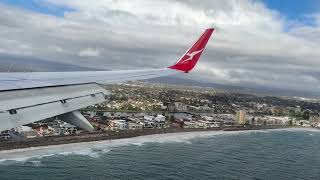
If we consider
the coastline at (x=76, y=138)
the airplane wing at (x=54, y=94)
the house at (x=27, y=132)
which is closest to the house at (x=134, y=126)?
the coastline at (x=76, y=138)

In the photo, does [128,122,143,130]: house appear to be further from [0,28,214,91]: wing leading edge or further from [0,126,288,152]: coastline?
[0,28,214,91]: wing leading edge

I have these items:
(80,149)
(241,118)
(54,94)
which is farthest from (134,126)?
(54,94)

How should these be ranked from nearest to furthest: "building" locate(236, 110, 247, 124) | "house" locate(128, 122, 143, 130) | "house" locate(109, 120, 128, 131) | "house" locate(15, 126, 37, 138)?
"house" locate(15, 126, 37, 138)
"house" locate(109, 120, 128, 131)
"house" locate(128, 122, 143, 130)
"building" locate(236, 110, 247, 124)

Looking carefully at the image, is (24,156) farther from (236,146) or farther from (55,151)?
(236,146)

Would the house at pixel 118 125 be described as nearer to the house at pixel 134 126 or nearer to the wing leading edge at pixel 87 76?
the house at pixel 134 126

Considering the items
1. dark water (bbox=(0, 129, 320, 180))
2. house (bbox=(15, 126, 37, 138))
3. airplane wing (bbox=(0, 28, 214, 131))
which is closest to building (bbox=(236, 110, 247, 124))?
dark water (bbox=(0, 129, 320, 180))

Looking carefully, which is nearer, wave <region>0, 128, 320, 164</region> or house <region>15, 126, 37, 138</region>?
wave <region>0, 128, 320, 164</region>

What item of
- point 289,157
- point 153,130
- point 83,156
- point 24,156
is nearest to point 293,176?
point 289,157

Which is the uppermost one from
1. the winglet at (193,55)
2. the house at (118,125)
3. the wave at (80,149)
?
the winglet at (193,55)
